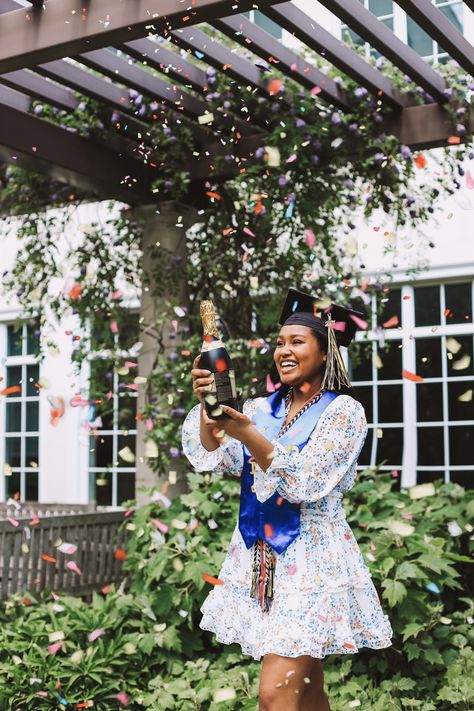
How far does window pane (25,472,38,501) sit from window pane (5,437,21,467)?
223 millimetres

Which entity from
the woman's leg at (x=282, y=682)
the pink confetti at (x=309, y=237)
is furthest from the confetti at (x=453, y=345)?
the woman's leg at (x=282, y=682)

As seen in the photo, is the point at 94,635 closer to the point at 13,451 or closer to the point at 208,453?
the point at 208,453

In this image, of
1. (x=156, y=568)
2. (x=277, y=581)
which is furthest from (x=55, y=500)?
(x=277, y=581)

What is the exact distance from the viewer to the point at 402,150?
5.63 m

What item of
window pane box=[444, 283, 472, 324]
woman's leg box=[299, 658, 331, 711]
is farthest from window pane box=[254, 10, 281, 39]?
woman's leg box=[299, 658, 331, 711]

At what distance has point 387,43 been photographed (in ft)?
16.0

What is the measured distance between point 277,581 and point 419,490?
2501mm

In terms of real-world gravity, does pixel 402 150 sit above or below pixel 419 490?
above

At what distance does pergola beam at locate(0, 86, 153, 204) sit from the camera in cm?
552

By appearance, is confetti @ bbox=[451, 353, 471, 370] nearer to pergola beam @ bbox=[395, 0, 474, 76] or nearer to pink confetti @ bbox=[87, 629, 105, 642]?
pergola beam @ bbox=[395, 0, 474, 76]

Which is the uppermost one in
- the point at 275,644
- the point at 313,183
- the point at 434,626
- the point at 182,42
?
the point at 182,42

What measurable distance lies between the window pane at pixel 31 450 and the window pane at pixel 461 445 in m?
4.19

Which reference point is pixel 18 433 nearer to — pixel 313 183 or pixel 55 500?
pixel 55 500

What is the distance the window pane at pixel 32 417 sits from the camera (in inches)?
385
